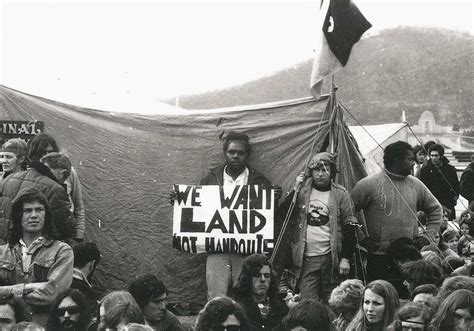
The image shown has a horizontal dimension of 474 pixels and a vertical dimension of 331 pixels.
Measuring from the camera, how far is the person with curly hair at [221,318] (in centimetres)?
665

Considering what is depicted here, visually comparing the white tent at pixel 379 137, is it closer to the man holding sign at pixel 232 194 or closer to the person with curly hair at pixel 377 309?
the man holding sign at pixel 232 194

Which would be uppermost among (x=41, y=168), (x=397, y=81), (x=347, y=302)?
(x=397, y=81)

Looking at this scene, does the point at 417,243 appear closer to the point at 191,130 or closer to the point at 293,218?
the point at 293,218

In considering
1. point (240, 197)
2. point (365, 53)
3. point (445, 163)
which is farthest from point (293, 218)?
point (365, 53)

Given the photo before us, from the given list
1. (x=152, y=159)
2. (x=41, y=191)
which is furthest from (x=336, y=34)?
→ (x=41, y=191)

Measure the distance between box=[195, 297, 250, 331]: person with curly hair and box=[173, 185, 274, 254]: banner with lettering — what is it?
2083 millimetres

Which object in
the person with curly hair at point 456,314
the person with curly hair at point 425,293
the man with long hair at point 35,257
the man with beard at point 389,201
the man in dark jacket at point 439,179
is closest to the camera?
the person with curly hair at point 456,314

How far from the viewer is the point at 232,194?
8898 millimetres

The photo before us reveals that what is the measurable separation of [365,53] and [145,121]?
71139 mm

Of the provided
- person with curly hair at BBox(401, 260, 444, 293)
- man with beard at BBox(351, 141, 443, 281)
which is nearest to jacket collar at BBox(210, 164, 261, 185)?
man with beard at BBox(351, 141, 443, 281)

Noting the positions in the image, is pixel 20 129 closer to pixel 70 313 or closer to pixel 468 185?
pixel 70 313

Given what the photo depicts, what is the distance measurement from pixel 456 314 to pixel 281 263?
264 cm

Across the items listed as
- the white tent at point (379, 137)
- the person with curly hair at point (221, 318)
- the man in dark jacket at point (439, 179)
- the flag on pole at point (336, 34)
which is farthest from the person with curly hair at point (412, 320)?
the white tent at point (379, 137)

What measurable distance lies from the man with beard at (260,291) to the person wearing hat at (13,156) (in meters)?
2.46
